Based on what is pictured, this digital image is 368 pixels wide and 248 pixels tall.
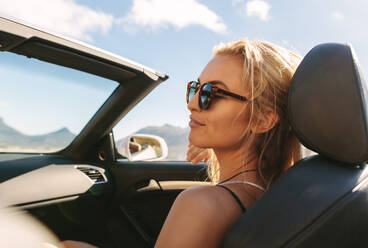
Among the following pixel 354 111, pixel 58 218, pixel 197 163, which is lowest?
pixel 58 218

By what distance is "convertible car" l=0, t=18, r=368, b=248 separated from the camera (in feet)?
3.43

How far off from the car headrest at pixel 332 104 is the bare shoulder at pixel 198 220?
45 cm

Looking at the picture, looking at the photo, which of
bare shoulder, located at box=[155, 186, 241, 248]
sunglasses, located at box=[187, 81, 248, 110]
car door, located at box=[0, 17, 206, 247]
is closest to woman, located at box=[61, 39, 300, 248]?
sunglasses, located at box=[187, 81, 248, 110]

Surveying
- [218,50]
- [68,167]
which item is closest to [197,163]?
[68,167]

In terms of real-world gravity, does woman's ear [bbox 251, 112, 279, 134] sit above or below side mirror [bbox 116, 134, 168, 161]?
above

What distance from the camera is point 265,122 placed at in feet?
5.55

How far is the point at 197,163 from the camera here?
300 centimetres

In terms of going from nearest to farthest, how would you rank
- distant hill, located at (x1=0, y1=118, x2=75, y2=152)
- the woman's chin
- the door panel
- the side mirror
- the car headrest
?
the car headrest → the woman's chin → distant hill, located at (x1=0, y1=118, x2=75, y2=152) → the door panel → the side mirror

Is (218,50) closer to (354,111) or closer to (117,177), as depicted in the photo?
(354,111)

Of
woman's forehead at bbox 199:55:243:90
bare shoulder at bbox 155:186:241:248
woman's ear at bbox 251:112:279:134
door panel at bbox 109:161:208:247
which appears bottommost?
door panel at bbox 109:161:208:247

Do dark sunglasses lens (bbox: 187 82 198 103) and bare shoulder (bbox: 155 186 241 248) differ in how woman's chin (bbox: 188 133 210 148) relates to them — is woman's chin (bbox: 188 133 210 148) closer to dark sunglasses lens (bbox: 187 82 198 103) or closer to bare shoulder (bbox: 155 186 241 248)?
dark sunglasses lens (bbox: 187 82 198 103)

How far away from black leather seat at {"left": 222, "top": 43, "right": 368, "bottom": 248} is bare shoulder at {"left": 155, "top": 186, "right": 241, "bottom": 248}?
→ 0.29 ft

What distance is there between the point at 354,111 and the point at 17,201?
2.29 m

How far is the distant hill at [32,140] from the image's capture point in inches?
107
